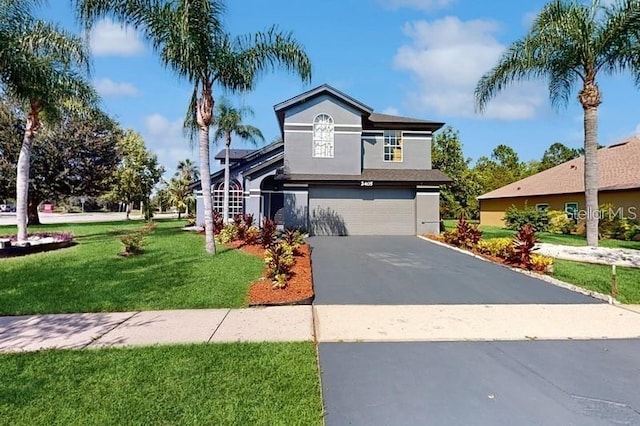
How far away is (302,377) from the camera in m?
4.23

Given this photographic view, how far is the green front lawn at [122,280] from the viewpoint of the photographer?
7.36 metres

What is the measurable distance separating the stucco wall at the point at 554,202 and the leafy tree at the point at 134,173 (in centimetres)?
3052

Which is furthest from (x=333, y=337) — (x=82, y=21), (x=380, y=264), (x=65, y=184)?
(x=65, y=184)

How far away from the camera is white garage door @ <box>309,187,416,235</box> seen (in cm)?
1972

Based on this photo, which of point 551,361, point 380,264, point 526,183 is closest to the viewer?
point 551,361

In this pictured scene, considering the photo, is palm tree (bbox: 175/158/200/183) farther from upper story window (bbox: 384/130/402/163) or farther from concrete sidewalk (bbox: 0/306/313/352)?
concrete sidewalk (bbox: 0/306/313/352)

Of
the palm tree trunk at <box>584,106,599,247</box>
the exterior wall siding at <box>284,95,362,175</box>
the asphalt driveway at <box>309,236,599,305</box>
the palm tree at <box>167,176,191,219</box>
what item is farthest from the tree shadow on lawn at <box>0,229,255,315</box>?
the palm tree at <box>167,176,191,219</box>

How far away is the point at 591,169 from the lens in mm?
13281

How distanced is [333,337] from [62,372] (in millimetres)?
3440

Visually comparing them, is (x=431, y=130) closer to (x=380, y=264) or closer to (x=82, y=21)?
(x=380, y=264)

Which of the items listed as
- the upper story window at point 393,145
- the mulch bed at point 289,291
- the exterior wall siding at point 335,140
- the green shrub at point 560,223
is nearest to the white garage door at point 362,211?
the exterior wall siding at point 335,140

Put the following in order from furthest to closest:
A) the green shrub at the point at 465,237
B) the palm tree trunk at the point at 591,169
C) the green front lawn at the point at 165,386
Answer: the green shrub at the point at 465,237, the palm tree trunk at the point at 591,169, the green front lawn at the point at 165,386

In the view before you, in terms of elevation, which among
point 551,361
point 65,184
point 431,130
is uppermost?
point 431,130

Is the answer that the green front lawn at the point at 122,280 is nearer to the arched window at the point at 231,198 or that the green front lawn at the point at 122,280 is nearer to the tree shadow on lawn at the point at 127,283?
the tree shadow on lawn at the point at 127,283
